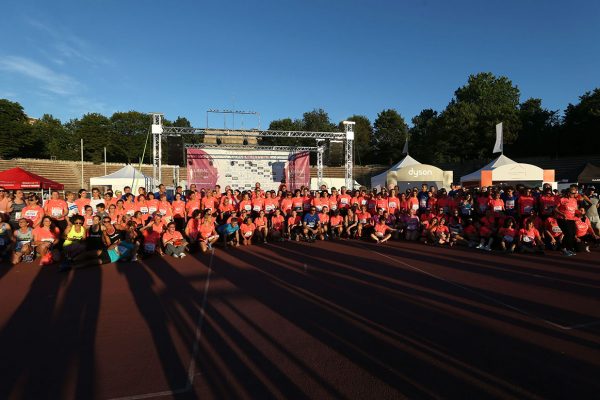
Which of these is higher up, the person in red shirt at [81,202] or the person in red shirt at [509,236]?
the person in red shirt at [81,202]

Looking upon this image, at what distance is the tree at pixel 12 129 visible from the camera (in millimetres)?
54344

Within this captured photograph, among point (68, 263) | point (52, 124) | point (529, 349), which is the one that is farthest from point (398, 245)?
point (52, 124)

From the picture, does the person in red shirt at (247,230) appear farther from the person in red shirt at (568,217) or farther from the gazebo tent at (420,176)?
the gazebo tent at (420,176)

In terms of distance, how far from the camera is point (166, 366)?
3.41 m

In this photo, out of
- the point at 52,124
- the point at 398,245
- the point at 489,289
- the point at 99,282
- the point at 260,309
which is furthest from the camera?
the point at 52,124

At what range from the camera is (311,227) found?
1134 centimetres

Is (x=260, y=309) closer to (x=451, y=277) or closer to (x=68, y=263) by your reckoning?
(x=451, y=277)

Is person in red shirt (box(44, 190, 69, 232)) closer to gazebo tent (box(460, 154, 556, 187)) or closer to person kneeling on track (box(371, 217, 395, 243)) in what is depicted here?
person kneeling on track (box(371, 217, 395, 243))

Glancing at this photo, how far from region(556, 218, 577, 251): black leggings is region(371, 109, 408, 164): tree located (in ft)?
190

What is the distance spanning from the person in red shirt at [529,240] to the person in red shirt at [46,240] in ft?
36.0

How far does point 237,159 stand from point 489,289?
14.0 meters

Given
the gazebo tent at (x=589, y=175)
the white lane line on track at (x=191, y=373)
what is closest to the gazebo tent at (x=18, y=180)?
the white lane line on track at (x=191, y=373)

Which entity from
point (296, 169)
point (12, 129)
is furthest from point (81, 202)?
point (12, 129)

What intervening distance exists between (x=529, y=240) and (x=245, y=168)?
496 inches
